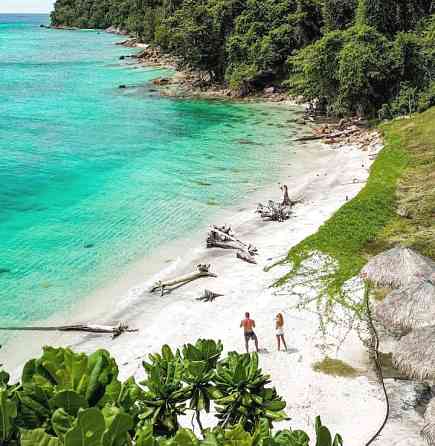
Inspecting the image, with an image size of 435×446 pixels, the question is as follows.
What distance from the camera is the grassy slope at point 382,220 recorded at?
69.3 feet

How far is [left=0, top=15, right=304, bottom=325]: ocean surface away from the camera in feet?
78.6

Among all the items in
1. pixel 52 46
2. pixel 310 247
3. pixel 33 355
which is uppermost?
pixel 52 46

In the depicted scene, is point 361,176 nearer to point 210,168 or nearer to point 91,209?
point 210,168

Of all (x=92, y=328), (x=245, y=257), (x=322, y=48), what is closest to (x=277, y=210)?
(x=245, y=257)

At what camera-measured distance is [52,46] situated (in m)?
131

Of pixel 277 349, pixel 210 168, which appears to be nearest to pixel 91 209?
pixel 210 168

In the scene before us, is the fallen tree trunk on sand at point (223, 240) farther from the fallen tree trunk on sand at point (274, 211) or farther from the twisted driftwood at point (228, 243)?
the fallen tree trunk on sand at point (274, 211)

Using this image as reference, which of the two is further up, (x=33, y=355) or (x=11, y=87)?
(x=11, y=87)

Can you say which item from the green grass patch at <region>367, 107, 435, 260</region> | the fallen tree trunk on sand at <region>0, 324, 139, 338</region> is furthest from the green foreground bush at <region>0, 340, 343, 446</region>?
the green grass patch at <region>367, 107, 435, 260</region>

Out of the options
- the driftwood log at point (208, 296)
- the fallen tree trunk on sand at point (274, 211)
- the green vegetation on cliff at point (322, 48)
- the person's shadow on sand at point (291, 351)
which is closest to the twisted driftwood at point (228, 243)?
the fallen tree trunk on sand at point (274, 211)

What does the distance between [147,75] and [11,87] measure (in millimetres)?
19300

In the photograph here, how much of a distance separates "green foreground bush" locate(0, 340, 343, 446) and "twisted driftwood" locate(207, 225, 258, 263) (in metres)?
15.9

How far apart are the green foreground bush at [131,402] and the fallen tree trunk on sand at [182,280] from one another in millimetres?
13986

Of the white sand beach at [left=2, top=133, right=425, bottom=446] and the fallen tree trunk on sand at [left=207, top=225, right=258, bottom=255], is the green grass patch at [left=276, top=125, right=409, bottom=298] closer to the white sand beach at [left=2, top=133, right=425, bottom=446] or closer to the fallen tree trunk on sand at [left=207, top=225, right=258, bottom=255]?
the white sand beach at [left=2, top=133, right=425, bottom=446]
